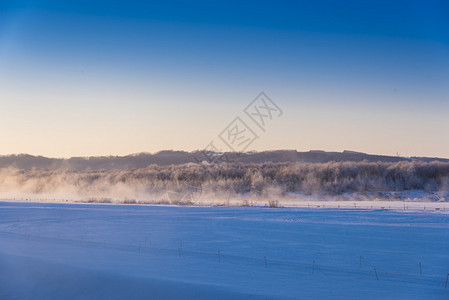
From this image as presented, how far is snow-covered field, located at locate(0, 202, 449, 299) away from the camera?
335 inches

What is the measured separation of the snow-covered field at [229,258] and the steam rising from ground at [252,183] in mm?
13986

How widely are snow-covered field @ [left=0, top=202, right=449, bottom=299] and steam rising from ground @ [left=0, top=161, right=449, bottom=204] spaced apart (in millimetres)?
13986

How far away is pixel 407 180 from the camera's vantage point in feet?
123

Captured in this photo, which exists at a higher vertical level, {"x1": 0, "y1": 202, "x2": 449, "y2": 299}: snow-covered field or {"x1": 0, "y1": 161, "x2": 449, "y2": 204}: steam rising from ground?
{"x1": 0, "y1": 161, "x2": 449, "y2": 204}: steam rising from ground

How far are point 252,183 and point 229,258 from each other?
1022 inches

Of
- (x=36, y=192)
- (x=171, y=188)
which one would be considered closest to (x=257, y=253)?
(x=171, y=188)

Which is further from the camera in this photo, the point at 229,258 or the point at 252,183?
the point at 252,183

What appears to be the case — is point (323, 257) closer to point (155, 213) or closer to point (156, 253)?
point (156, 253)

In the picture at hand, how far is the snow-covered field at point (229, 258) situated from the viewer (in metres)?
8.51

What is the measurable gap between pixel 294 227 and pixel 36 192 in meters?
36.3

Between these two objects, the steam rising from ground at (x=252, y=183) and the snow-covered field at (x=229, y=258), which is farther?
the steam rising from ground at (x=252, y=183)

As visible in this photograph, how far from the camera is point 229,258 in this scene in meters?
11.2

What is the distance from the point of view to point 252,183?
37.1 meters

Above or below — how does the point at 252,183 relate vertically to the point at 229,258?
above
